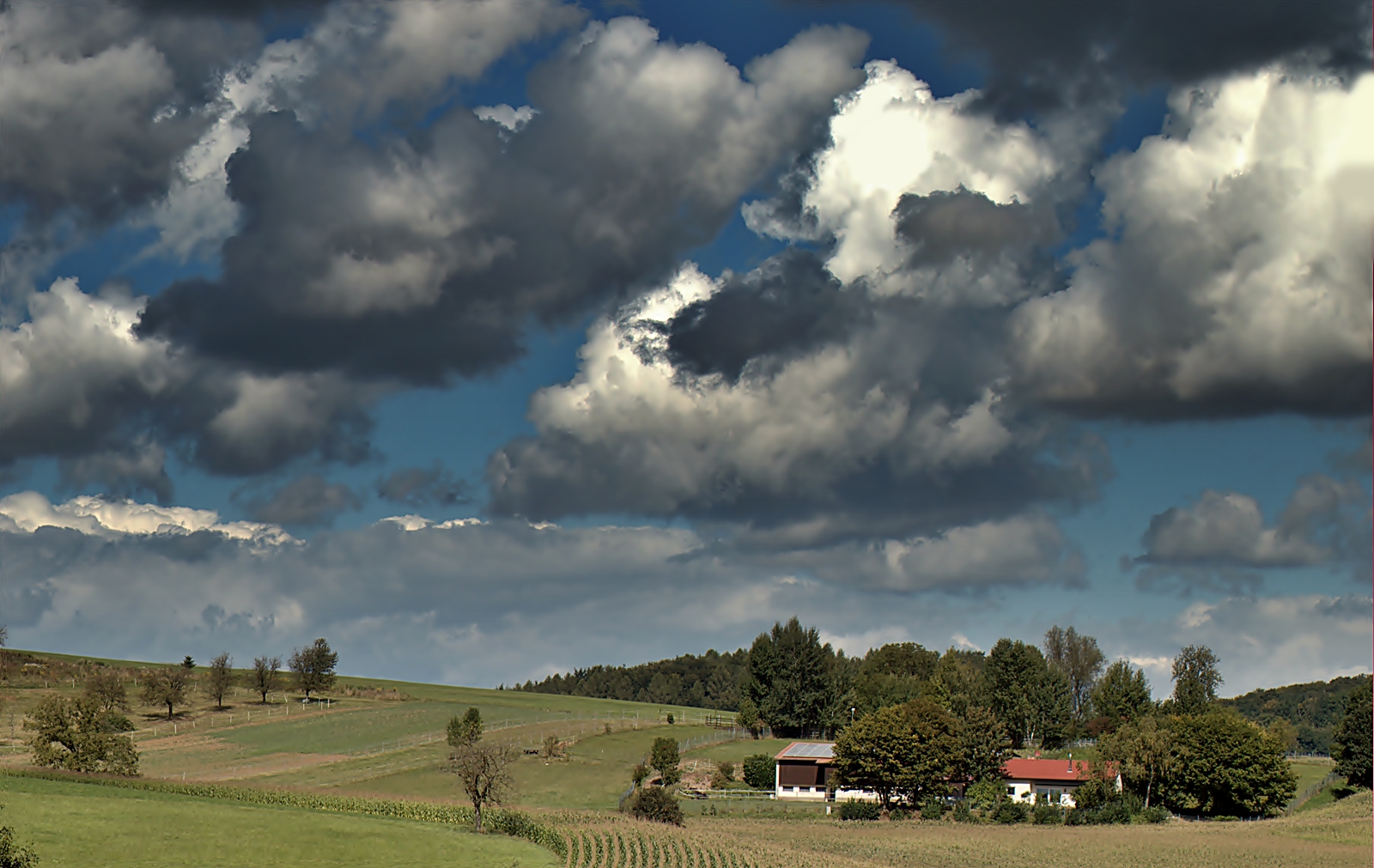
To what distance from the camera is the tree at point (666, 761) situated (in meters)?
112

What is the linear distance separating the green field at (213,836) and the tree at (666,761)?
35861 millimetres

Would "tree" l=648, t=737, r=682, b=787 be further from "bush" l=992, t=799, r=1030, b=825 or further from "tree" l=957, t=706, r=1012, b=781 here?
"bush" l=992, t=799, r=1030, b=825

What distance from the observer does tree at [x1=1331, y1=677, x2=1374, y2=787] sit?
12888 cm

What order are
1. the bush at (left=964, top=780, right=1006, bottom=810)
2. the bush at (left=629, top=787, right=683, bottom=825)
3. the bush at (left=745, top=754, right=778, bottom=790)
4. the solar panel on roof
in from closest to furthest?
the bush at (left=629, top=787, right=683, bottom=825) → the bush at (left=964, top=780, right=1006, bottom=810) → the bush at (left=745, top=754, right=778, bottom=790) → the solar panel on roof

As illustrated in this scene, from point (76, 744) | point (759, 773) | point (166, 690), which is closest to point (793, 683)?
point (759, 773)

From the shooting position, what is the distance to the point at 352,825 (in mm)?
74688

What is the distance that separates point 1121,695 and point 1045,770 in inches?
2405

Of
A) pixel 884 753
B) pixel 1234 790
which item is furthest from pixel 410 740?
pixel 1234 790

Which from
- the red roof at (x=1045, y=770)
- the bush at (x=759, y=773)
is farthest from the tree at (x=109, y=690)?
the red roof at (x=1045, y=770)

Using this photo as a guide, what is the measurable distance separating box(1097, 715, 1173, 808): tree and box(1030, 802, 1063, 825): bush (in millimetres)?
13781

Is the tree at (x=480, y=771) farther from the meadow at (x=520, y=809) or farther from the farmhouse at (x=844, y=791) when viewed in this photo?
the farmhouse at (x=844, y=791)

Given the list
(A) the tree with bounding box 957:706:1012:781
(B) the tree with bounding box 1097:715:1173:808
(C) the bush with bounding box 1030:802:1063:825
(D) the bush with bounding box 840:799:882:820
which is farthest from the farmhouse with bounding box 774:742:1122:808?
(C) the bush with bounding box 1030:802:1063:825

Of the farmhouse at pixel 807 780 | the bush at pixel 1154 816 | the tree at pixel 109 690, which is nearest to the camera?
the bush at pixel 1154 816

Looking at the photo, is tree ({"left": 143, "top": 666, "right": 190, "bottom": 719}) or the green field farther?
tree ({"left": 143, "top": 666, "right": 190, "bottom": 719})
